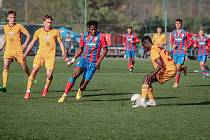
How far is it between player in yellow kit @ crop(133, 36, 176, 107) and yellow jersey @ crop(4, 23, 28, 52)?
4754 millimetres

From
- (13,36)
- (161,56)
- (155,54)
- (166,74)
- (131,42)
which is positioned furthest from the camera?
(131,42)

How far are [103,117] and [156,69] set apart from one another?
2.70 meters

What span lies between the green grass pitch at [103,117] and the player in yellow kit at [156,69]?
0.35 meters

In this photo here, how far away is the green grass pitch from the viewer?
36.8ft

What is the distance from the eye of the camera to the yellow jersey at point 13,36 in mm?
19312

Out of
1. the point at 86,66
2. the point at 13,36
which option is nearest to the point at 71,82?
the point at 86,66

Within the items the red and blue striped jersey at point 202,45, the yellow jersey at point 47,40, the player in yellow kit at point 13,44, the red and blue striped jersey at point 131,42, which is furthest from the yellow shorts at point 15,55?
the red and blue striped jersey at point 131,42

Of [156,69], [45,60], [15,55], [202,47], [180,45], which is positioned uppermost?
[180,45]

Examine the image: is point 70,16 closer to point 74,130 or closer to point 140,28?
point 140,28

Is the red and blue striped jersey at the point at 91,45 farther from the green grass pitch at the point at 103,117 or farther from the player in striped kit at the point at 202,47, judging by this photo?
the player in striped kit at the point at 202,47

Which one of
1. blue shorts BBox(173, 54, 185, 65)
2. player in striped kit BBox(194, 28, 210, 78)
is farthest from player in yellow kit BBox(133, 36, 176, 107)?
player in striped kit BBox(194, 28, 210, 78)

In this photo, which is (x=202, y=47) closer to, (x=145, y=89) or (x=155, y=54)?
(x=145, y=89)

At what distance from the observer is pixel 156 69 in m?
15.8

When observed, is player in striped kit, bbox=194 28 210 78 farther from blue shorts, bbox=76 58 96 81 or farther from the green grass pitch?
blue shorts, bbox=76 58 96 81
